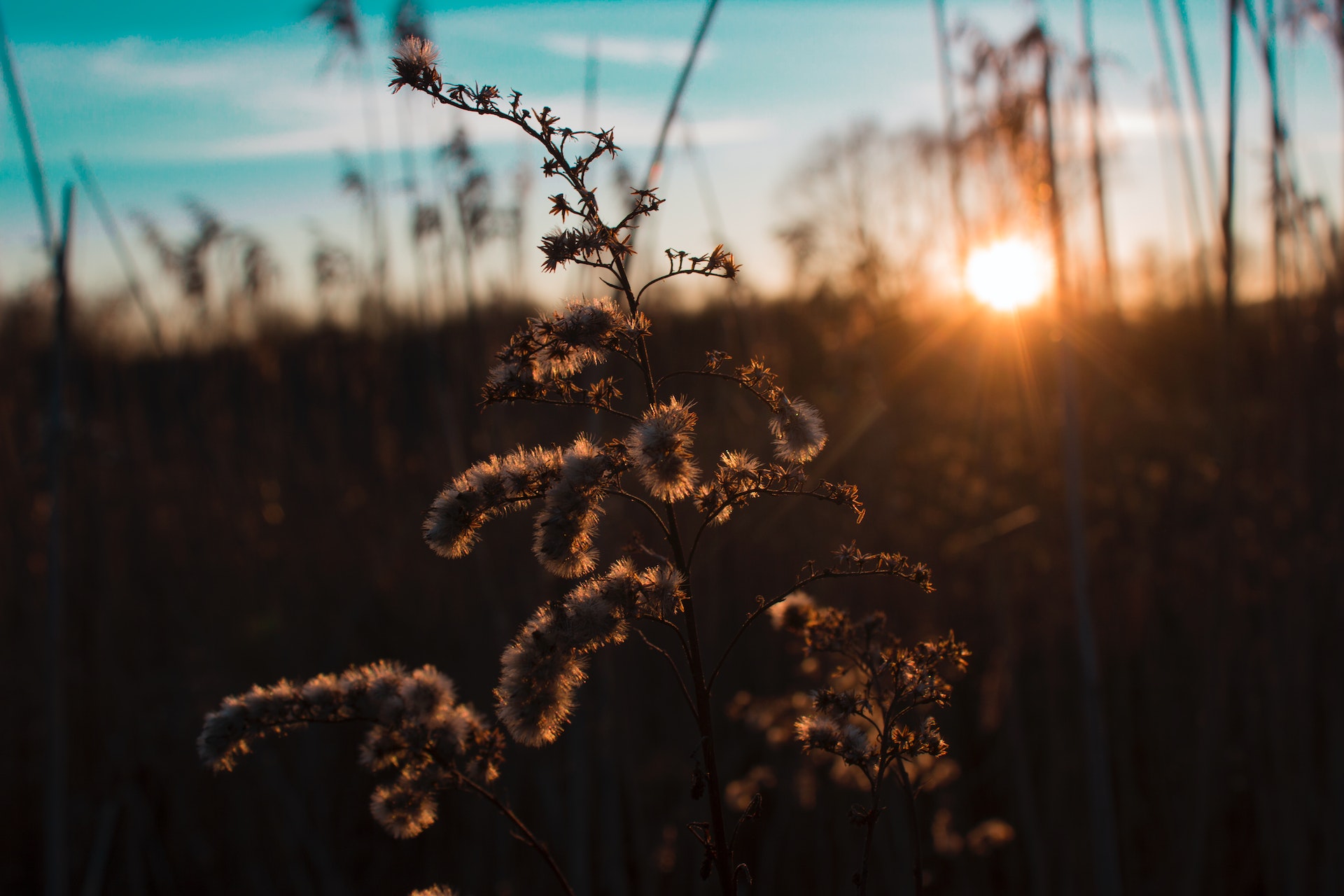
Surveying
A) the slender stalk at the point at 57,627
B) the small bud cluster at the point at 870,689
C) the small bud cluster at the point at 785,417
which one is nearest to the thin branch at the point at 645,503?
the small bud cluster at the point at 785,417

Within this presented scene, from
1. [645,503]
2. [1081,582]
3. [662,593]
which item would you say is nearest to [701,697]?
[662,593]

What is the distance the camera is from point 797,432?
1028mm

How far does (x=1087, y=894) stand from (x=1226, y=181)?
244 centimetres

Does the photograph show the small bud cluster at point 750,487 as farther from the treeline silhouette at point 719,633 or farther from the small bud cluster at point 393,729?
the treeline silhouette at point 719,633

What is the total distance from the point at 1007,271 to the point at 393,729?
127 inches

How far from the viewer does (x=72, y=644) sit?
14.8ft

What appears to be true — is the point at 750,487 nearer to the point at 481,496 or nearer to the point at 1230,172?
the point at 481,496

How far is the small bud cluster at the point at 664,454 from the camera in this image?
93 centimetres

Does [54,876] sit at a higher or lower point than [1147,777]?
higher

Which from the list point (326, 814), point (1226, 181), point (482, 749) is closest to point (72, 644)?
point (326, 814)

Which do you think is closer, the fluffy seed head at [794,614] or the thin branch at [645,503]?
the thin branch at [645,503]

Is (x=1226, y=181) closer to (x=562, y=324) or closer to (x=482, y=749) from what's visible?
(x=562, y=324)

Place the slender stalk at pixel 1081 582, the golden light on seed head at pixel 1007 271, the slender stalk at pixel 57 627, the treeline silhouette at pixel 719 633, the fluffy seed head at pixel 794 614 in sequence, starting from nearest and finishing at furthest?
1. the fluffy seed head at pixel 794 614
2. the slender stalk at pixel 1081 582
3. the slender stalk at pixel 57 627
4. the treeline silhouette at pixel 719 633
5. the golden light on seed head at pixel 1007 271

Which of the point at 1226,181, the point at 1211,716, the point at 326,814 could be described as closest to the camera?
the point at 1226,181
